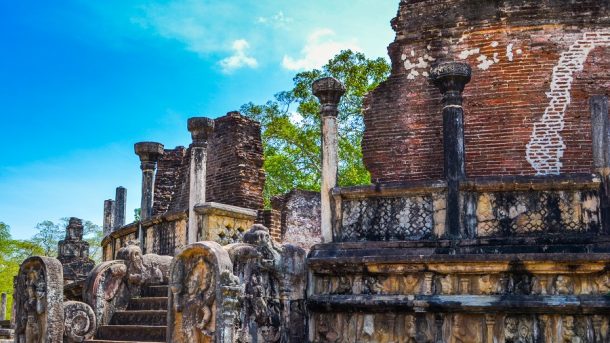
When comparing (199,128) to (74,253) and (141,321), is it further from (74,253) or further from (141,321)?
(74,253)

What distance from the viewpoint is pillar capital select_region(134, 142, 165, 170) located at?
1448cm

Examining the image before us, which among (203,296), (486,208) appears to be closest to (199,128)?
(203,296)

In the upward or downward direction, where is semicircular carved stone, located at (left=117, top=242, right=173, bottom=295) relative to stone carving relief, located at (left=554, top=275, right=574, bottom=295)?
upward

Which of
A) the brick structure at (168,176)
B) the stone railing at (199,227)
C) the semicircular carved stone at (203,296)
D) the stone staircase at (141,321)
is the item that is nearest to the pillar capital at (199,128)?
the stone railing at (199,227)

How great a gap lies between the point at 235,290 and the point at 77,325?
9.81 feet

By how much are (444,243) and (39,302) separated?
4807 mm

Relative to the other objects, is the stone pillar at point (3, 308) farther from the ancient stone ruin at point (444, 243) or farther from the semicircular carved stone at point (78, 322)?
the semicircular carved stone at point (78, 322)

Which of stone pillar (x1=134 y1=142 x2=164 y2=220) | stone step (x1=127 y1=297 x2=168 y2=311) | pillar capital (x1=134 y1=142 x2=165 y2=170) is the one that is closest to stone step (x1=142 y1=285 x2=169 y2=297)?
stone step (x1=127 y1=297 x2=168 y2=311)

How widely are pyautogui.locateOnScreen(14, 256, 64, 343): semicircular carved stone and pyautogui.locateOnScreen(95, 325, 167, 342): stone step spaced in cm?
55

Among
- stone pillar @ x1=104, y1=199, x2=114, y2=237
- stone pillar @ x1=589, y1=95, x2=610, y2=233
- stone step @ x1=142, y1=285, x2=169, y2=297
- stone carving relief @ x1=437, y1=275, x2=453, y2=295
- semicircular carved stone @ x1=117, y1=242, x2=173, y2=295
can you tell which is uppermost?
stone pillar @ x1=104, y1=199, x2=114, y2=237

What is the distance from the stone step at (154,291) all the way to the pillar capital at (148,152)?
5080 millimetres

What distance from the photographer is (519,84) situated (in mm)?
11367

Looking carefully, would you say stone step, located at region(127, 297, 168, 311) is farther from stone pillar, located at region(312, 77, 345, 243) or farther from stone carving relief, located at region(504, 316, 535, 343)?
stone carving relief, located at region(504, 316, 535, 343)

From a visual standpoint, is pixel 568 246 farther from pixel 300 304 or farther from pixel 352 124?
pixel 352 124
